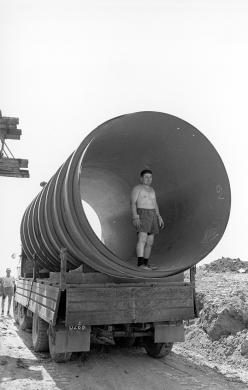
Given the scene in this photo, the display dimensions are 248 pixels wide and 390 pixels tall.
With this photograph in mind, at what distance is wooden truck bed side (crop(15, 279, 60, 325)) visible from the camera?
5.67 meters

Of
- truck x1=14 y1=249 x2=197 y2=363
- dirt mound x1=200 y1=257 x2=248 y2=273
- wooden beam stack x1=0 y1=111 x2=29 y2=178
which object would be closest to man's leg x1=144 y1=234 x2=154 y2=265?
truck x1=14 y1=249 x2=197 y2=363

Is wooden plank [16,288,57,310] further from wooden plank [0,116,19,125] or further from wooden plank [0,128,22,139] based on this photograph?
wooden plank [0,116,19,125]

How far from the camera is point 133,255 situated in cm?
732

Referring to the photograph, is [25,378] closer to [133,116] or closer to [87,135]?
[87,135]

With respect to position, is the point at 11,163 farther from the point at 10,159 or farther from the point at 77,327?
the point at 77,327

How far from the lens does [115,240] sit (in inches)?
325

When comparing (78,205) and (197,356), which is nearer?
(78,205)

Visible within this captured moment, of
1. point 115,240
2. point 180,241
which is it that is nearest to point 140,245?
point 180,241

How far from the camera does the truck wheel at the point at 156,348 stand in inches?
256

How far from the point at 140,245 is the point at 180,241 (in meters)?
0.59

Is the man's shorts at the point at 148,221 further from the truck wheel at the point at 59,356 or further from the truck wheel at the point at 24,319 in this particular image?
the truck wheel at the point at 24,319

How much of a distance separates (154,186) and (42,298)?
2.55 m

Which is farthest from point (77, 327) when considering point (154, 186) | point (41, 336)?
point (154, 186)

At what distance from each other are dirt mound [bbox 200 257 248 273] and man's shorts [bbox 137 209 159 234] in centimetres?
1200
